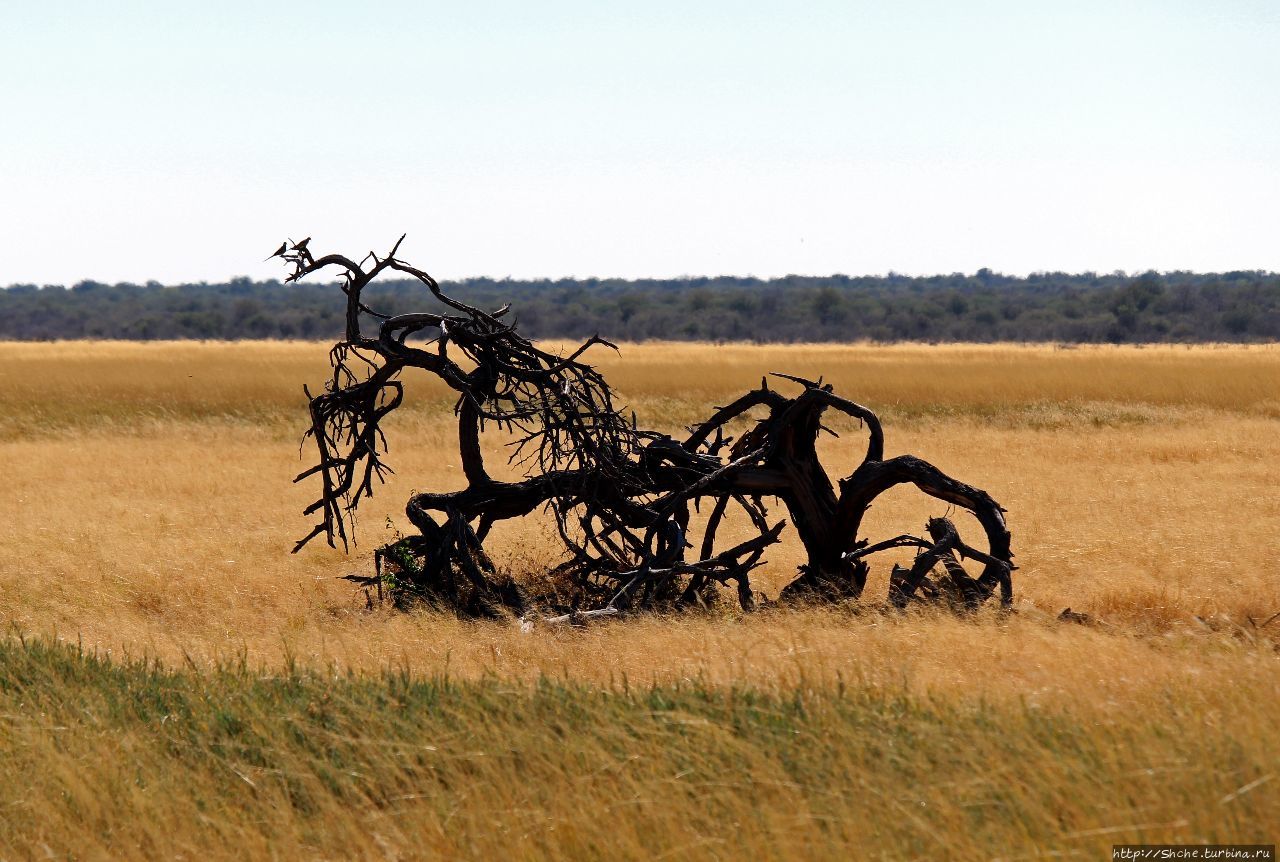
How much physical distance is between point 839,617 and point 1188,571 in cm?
492

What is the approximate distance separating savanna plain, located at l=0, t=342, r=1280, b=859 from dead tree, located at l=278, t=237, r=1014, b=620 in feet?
2.01

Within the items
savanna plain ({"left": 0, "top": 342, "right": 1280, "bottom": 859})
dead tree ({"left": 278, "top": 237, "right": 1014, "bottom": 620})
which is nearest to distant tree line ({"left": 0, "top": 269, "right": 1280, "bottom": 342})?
savanna plain ({"left": 0, "top": 342, "right": 1280, "bottom": 859})

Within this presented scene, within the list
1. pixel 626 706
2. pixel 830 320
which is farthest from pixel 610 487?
pixel 830 320

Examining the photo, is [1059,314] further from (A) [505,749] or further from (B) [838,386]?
(A) [505,749]

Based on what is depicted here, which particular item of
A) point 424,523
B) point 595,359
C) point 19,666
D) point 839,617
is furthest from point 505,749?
point 595,359

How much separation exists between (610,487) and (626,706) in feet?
16.1

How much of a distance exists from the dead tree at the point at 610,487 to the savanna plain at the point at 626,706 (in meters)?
0.61

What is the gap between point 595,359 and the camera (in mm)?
59562

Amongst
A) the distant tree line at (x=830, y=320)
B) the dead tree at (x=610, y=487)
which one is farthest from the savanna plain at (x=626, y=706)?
the distant tree line at (x=830, y=320)

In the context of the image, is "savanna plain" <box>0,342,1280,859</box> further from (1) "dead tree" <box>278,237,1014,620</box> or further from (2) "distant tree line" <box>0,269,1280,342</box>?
(2) "distant tree line" <box>0,269,1280,342</box>

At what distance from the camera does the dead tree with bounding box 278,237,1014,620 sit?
11.0 m

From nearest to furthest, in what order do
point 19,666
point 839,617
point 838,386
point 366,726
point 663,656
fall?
point 366,726 → point 19,666 → point 663,656 → point 839,617 → point 838,386

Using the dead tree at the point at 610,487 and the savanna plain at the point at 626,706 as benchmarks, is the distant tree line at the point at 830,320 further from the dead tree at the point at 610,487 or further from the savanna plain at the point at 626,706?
the dead tree at the point at 610,487

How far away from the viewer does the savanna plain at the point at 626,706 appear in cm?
539
